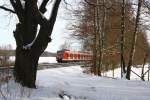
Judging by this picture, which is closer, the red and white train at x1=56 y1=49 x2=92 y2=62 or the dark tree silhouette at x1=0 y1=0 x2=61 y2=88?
the dark tree silhouette at x1=0 y1=0 x2=61 y2=88

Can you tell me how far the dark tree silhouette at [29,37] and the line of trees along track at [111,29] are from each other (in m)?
12.1

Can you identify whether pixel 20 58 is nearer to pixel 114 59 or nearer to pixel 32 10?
pixel 32 10

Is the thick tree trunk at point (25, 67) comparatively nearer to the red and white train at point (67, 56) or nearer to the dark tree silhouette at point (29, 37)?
the dark tree silhouette at point (29, 37)

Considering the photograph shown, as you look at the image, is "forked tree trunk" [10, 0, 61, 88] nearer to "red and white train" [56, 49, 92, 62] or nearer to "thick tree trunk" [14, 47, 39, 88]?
"thick tree trunk" [14, 47, 39, 88]

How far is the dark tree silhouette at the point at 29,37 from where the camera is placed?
629 inches

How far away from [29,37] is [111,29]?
20.9m

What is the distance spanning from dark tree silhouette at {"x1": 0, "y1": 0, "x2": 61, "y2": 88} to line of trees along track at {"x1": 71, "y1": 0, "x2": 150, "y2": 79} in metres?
12.1

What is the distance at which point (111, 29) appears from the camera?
119 feet

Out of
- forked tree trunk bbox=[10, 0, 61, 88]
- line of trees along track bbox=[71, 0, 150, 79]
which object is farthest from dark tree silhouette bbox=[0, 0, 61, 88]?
line of trees along track bbox=[71, 0, 150, 79]

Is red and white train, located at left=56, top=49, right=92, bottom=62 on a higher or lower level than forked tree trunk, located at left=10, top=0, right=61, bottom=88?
lower

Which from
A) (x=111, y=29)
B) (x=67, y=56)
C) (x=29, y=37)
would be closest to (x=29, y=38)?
(x=29, y=37)

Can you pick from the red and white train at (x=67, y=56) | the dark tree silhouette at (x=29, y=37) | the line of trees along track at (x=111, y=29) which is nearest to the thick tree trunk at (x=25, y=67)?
the dark tree silhouette at (x=29, y=37)

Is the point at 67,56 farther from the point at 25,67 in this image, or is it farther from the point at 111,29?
the point at 25,67

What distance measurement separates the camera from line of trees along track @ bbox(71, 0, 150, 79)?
98.9 ft
